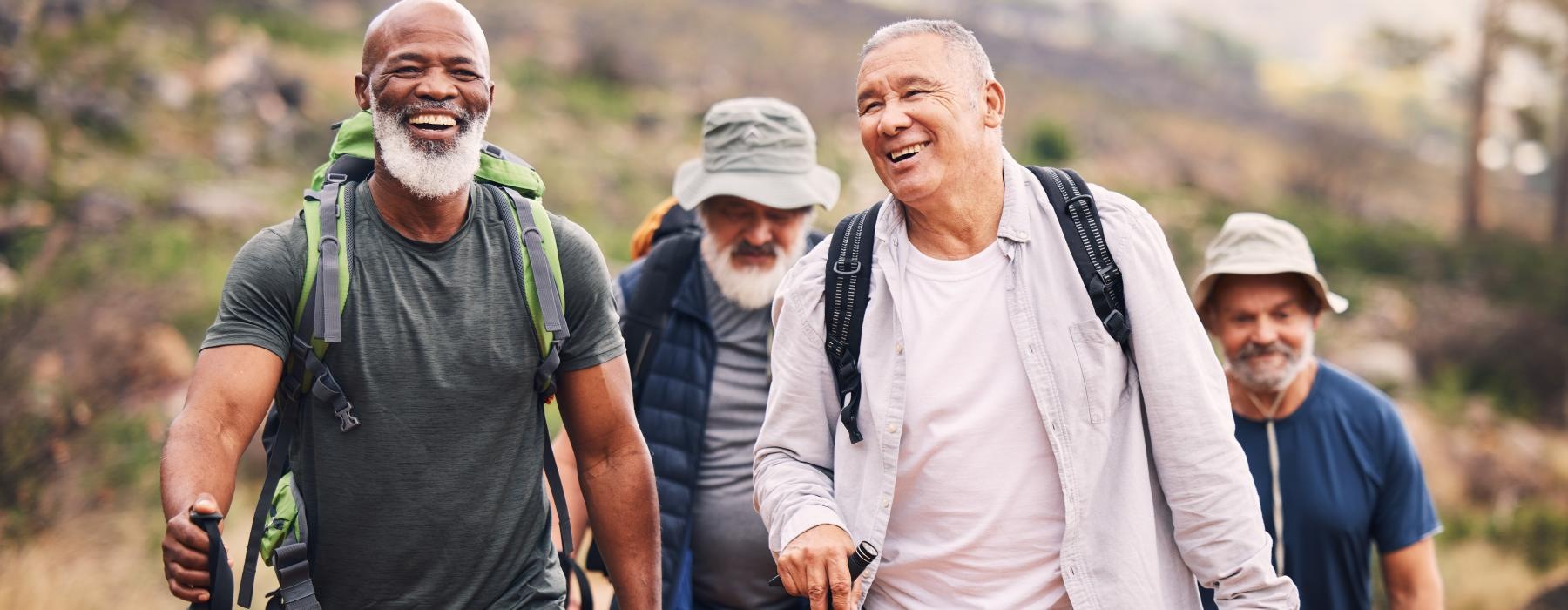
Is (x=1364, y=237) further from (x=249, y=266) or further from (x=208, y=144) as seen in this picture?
(x=249, y=266)

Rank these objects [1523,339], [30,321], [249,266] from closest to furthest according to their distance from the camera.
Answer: [249,266] → [30,321] → [1523,339]

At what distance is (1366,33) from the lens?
2320cm

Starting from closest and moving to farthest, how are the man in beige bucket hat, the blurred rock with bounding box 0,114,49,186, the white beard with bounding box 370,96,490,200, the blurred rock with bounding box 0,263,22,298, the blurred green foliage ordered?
the white beard with bounding box 370,96,490,200, the man in beige bucket hat, the blurred rock with bounding box 0,263,22,298, the blurred rock with bounding box 0,114,49,186, the blurred green foliage

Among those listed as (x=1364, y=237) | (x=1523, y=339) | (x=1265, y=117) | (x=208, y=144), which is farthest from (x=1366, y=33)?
(x=208, y=144)

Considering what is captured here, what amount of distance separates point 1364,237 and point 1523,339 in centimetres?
530

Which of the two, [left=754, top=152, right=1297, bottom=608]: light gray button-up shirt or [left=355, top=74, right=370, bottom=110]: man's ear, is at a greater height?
[left=355, top=74, right=370, bottom=110]: man's ear

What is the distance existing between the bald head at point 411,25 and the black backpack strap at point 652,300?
1062mm

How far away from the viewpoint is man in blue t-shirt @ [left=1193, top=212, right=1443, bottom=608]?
3.34 meters

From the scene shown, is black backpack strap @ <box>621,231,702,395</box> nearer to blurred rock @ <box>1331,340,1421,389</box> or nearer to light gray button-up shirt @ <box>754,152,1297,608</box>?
light gray button-up shirt @ <box>754,152,1297,608</box>

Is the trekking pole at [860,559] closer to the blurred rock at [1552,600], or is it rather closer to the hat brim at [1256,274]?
the hat brim at [1256,274]

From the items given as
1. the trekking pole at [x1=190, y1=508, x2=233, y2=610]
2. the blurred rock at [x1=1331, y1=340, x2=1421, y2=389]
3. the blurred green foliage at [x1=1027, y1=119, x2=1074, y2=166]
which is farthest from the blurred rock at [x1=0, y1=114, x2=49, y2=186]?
the blurred rock at [x1=1331, y1=340, x2=1421, y2=389]

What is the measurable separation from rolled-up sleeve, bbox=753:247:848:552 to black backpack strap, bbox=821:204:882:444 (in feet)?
0.10

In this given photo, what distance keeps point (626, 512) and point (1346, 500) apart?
80.9 inches

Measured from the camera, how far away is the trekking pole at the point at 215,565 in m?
2.09
